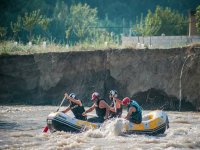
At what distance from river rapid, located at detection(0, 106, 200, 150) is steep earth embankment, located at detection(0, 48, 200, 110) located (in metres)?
6.48

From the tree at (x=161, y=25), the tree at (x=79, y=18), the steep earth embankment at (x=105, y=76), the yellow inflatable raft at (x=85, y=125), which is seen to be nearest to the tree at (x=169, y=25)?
the tree at (x=161, y=25)

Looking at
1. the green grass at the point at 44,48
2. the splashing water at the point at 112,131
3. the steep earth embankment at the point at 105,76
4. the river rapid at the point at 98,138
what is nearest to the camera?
the river rapid at the point at 98,138

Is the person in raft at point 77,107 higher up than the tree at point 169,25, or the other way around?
the tree at point 169,25

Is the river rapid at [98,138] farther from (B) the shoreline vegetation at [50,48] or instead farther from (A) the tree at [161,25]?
(A) the tree at [161,25]

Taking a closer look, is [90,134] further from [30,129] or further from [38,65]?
[38,65]

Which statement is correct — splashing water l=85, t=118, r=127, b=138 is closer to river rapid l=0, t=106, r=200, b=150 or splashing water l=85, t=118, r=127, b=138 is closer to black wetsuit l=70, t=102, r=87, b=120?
river rapid l=0, t=106, r=200, b=150

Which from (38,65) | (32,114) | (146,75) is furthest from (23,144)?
(38,65)

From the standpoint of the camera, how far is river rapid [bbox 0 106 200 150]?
18.6 m

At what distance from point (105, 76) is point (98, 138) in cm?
1435

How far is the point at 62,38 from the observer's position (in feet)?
225

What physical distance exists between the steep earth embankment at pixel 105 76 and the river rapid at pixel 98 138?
648 cm

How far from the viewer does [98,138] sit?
67.7 feet

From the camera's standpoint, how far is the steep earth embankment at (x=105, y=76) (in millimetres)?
32281

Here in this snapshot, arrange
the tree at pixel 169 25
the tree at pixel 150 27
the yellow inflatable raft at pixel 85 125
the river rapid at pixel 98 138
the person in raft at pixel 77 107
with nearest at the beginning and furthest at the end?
1. the river rapid at pixel 98 138
2. the yellow inflatable raft at pixel 85 125
3. the person in raft at pixel 77 107
4. the tree at pixel 150 27
5. the tree at pixel 169 25
